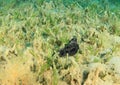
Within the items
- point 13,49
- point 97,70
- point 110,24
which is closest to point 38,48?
point 13,49

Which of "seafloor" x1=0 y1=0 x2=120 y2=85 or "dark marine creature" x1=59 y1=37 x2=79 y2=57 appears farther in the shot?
"dark marine creature" x1=59 y1=37 x2=79 y2=57

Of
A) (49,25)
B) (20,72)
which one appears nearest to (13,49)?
(20,72)

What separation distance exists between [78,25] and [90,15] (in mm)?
711

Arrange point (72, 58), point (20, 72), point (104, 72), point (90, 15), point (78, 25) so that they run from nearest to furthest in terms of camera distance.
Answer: point (20, 72) → point (104, 72) → point (72, 58) → point (78, 25) → point (90, 15)

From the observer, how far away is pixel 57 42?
477 cm

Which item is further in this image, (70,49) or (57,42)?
(57,42)

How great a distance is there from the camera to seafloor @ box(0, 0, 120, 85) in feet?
12.3

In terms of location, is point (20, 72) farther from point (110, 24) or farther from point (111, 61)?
point (110, 24)

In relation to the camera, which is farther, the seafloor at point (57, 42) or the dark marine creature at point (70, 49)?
the dark marine creature at point (70, 49)

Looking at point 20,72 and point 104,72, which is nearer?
point 20,72

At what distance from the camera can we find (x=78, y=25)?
5.64 meters

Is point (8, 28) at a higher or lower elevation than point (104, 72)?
higher

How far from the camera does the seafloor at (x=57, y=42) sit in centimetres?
376

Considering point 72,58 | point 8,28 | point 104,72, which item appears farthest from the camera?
point 8,28
